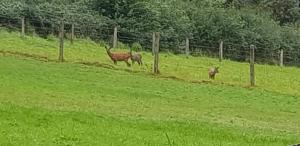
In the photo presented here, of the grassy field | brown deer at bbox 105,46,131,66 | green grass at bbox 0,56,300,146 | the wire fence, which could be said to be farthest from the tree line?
green grass at bbox 0,56,300,146

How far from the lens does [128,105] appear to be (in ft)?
68.6

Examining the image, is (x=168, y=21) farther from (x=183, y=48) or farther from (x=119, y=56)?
(x=119, y=56)

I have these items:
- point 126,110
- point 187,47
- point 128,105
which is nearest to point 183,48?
point 187,47

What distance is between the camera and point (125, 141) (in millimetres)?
14078

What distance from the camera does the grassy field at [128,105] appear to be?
14.9 metres

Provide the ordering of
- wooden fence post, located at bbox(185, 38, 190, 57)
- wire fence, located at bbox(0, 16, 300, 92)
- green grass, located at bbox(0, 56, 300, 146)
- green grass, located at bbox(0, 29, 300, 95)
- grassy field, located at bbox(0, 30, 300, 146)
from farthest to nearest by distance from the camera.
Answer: wooden fence post, located at bbox(185, 38, 190, 57) < wire fence, located at bbox(0, 16, 300, 92) < green grass, located at bbox(0, 29, 300, 95) < grassy field, located at bbox(0, 30, 300, 146) < green grass, located at bbox(0, 56, 300, 146)

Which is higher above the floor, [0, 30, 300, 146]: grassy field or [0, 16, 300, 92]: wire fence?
[0, 16, 300, 92]: wire fence

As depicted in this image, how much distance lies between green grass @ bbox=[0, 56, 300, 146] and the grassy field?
0.08 ft

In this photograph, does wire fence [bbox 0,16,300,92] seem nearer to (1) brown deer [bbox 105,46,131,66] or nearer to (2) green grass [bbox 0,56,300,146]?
(1) brown deer [bbox 105,46,131,66]

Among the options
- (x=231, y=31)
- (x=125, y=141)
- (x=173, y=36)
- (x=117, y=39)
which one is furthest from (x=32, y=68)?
(x=231, y=31)

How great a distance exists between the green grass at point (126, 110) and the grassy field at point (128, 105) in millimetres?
25

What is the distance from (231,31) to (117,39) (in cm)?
1297

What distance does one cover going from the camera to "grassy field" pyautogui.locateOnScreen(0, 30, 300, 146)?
48.9ft

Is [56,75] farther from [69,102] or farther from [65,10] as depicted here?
[65,10]
